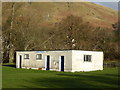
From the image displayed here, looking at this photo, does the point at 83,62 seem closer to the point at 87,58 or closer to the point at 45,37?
the point at 87,58

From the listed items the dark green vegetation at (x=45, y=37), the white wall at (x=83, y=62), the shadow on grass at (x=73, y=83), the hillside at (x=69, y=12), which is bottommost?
the shadow on grass at (x=73, y=83)

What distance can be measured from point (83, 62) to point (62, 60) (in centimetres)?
259

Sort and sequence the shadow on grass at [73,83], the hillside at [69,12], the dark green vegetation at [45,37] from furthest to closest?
the hillside at [69,12], the dark green vegetation at [45,37], the shadow on grass at [73,83]

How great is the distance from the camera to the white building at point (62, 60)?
113 ft

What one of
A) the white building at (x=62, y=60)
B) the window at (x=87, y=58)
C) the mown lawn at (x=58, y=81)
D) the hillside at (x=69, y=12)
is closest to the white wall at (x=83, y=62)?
the white building at (x=62, y=60)

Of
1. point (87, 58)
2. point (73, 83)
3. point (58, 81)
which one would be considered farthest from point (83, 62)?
point (73, 83)

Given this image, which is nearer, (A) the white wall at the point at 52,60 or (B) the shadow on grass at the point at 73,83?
(B) the shadow on grass at the point at 73,83

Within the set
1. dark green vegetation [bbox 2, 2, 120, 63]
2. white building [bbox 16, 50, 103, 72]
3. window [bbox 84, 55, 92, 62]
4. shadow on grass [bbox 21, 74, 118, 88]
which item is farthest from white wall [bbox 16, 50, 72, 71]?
dark green vegetation [bbox 2, 2, 120, 63]

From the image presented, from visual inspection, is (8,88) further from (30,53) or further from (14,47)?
(14,47)

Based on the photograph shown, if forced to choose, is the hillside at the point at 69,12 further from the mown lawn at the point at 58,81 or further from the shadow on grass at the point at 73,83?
the shadow on grass at the point at 73,83

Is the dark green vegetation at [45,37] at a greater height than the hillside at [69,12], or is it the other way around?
the hillside at [69,12]

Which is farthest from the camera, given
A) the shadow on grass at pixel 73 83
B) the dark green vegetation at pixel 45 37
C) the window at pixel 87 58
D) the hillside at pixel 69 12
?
the hillside at pixel 69 12

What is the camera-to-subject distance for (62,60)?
35.2 metres

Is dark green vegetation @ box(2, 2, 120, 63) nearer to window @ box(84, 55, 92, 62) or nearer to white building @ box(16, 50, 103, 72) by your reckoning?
white building @ box(16, 50, 103, 72)
